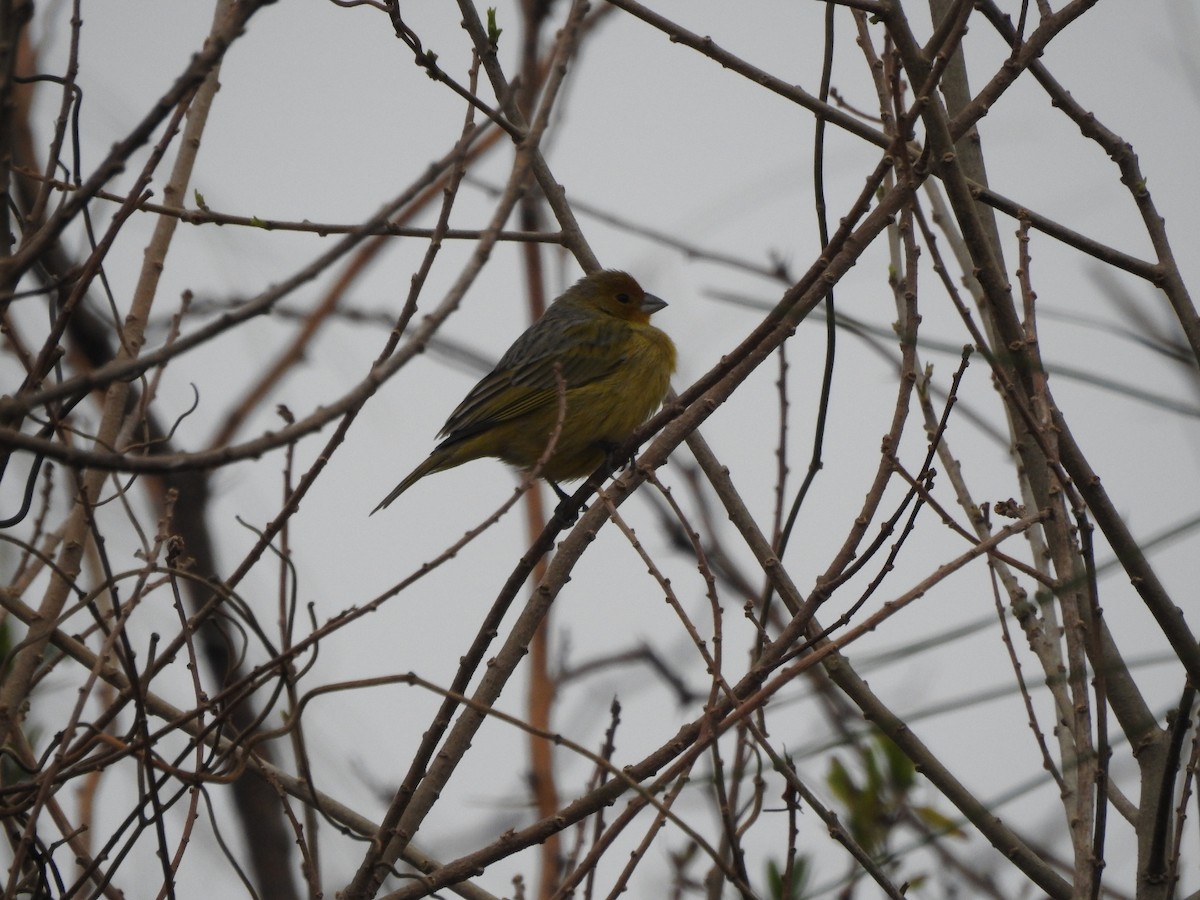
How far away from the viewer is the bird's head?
789cm

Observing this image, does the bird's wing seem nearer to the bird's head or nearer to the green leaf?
the bird's head

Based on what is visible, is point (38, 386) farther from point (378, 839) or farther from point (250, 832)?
point (250, 832)

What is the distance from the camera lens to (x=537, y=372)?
6934mm

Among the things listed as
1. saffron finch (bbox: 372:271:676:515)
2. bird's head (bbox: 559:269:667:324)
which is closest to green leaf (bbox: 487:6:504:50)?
saffron finch (bbox: 372:271:676:515)

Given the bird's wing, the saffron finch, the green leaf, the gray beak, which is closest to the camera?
the green leaf

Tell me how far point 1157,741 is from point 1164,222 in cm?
136

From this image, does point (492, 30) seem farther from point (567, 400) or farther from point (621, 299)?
point (621, 299)

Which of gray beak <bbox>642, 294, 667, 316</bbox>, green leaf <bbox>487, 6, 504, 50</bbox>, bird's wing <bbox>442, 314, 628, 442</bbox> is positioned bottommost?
green leaf <bbox>487, 6, 504, 50</bbox>

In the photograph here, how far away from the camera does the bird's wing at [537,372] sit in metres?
6.70

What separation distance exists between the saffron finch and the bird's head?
0.43 m

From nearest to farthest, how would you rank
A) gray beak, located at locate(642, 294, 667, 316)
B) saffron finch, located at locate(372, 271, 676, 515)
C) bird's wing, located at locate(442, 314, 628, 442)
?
1. saffron finch, located at locate(372, 271, 676, 515)
2. bird's wing, located at locate(442, 314, 628, 442)
3. gray beak, located at locate(642, 294, 667, 316)


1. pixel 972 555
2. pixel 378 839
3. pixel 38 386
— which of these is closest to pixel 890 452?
pixel 972 555

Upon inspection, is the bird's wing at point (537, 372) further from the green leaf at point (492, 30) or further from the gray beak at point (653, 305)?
the green leaf at point (492, 30)

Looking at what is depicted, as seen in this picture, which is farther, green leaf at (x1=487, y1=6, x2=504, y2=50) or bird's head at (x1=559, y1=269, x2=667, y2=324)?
bird's head at (x1=559, y1=269, x2=667, y2=324)
